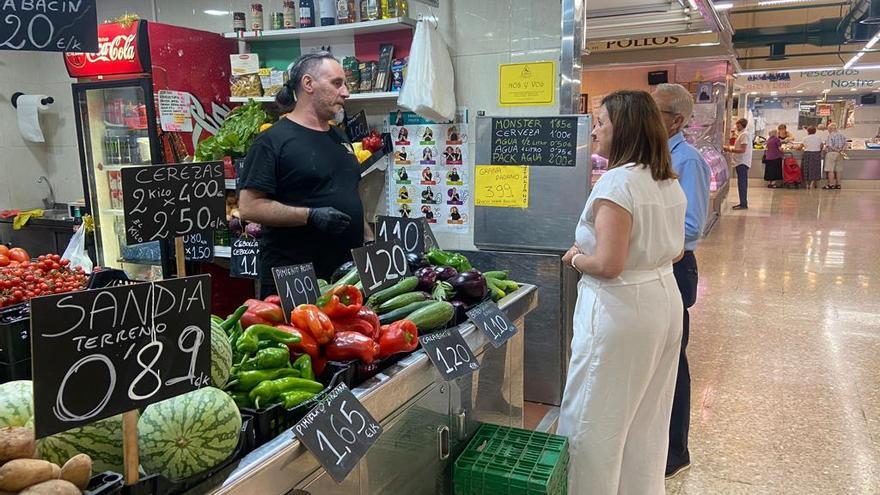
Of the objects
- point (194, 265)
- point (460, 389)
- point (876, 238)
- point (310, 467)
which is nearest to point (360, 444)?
point (310, 467)

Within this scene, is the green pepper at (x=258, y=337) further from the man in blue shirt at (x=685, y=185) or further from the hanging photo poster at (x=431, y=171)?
the hanging photo poster at (x=431, y=171)

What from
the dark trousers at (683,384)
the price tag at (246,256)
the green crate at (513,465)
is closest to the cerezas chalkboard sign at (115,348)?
the green crate at (513,465)

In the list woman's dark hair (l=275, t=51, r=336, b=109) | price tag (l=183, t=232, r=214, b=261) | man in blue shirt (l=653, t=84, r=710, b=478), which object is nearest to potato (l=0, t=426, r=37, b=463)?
woman's dark hair (l=275, t=51, r=336, b=109)

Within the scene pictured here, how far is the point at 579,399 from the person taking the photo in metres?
2.34

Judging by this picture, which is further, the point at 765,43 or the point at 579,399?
the point at 765,43

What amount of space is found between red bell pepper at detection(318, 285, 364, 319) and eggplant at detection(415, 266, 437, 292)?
45cm

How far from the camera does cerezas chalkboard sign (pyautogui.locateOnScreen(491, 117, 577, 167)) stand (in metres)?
3.38

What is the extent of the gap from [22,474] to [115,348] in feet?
0.68

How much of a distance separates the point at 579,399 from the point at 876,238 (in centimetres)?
880

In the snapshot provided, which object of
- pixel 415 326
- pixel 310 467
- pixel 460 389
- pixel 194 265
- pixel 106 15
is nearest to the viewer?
pixel 310 467

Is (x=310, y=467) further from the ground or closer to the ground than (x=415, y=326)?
closer to the ground

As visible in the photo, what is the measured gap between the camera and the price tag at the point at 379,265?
2.04 metres

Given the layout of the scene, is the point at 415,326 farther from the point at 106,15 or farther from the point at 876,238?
the point at 876,238

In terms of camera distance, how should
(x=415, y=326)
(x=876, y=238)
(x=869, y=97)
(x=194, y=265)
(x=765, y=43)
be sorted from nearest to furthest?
(x=415, y=326)
(x=194, y=265)
(x=876, y=238)
(x=765, y=43)
(x=869, y=97)
